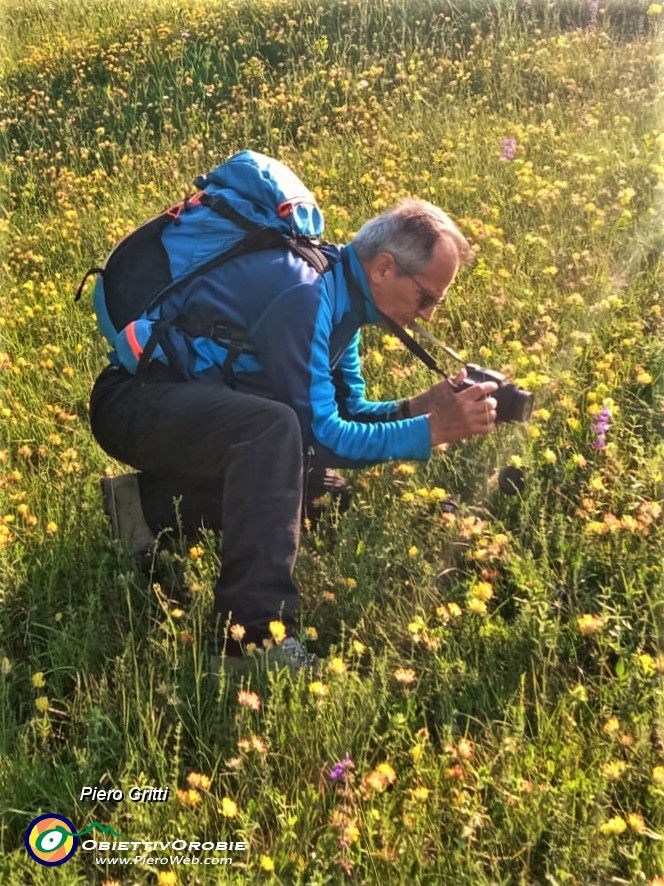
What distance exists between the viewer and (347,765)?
209cm

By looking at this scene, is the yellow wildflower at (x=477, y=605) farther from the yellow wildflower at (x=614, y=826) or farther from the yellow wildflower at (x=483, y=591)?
the yellow wildflower at (x=614, y=826)

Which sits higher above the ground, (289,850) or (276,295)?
Answer: (276,295)

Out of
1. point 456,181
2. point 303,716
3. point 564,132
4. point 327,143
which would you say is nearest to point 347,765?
point 303,716

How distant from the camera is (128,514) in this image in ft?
10.4

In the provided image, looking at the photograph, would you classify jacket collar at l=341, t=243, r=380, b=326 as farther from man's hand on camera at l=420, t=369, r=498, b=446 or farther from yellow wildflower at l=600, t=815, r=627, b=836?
yellow wildflower at l=600, t=815, r=627, b=836

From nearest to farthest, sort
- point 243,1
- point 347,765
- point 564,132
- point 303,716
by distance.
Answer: point 347,765 < point 303,716 < point 564,132 < point 243,1

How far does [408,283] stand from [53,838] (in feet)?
6.02

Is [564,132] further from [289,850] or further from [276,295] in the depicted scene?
[289,850]

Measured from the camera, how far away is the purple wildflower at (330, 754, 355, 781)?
2.08 metres

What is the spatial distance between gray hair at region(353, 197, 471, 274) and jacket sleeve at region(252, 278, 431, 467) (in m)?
0.27

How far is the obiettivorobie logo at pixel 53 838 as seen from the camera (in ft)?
6.67

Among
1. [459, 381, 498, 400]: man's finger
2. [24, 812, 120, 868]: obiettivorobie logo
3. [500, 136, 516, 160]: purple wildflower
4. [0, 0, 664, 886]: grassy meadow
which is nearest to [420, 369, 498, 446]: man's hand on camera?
[459, 381, 498, 400]: man's finger

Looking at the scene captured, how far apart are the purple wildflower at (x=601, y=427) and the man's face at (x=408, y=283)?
26.5 inches

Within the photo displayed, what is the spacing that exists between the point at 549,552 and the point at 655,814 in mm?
Answer: 908
